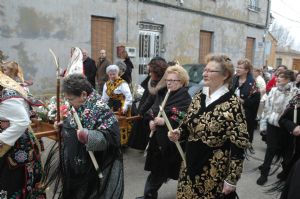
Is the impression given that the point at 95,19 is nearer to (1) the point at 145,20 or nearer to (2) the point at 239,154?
(1) the point at 145,20

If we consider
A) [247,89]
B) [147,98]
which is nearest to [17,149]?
[147,98]

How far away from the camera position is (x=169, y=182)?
5.12 metres

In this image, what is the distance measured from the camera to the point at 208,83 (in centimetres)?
298

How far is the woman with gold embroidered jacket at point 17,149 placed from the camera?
2809mm

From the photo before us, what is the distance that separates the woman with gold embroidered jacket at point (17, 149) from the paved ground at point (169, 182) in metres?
1.23

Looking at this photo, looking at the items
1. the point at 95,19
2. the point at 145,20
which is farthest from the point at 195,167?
the point at 145,20

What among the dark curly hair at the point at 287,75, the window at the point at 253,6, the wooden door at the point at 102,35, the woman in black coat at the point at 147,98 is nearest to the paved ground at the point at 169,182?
the woman in black coat at the point at 147,98

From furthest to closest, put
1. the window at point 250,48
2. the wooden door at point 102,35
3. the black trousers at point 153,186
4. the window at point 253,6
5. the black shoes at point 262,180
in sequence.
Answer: the window at point 250,48, the window at point 253,6, the wooden door at point 102,35, the black shoes at point 262,180, the black trousers at point 153,186

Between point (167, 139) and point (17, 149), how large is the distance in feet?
5.47

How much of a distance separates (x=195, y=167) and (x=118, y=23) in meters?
10.9

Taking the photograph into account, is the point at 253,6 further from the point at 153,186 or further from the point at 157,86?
the point at 153,186

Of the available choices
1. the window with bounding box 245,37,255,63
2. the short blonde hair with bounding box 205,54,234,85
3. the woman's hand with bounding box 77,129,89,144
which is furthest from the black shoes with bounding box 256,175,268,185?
the window with bounding box 245,37,255,63

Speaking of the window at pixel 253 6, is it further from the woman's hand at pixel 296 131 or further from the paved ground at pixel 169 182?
the woman's hand at pixel 296 131

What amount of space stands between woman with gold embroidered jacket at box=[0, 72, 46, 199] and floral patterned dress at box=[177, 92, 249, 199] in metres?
1.34
